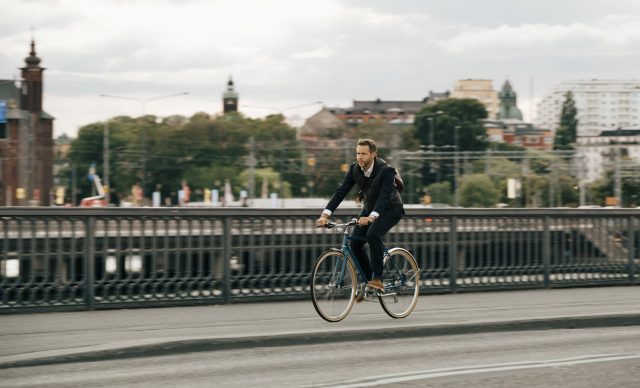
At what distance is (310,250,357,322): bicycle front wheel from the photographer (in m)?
9.65

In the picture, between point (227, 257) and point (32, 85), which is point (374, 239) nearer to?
point (227, 257)

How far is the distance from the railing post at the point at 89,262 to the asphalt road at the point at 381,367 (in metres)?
3.19

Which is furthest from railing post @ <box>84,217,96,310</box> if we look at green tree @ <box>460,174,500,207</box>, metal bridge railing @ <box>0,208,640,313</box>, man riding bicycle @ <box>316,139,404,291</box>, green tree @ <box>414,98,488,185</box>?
green tree @ <box>414,98,488,185</box>

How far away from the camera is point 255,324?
377 inches

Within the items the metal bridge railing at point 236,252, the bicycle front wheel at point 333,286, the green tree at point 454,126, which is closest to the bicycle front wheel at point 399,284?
the bicycle front wheel at point 333,286

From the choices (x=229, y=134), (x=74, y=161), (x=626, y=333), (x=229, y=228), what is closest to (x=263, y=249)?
(x=229, y=228)

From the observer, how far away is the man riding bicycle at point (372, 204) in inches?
388

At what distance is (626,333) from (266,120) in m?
98.7

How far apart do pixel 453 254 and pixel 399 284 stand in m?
2.99

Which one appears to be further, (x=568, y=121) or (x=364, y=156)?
(x=568, y=121)

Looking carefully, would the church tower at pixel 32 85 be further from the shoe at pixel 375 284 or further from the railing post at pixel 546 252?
the shoe at pixel 375 284

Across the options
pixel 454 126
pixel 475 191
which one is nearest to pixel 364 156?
pixel 475 191

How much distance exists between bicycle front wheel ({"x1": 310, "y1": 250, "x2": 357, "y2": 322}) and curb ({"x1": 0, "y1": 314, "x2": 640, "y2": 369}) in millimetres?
905

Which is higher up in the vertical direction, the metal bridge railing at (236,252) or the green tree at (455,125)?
the green tree at (455,125)
